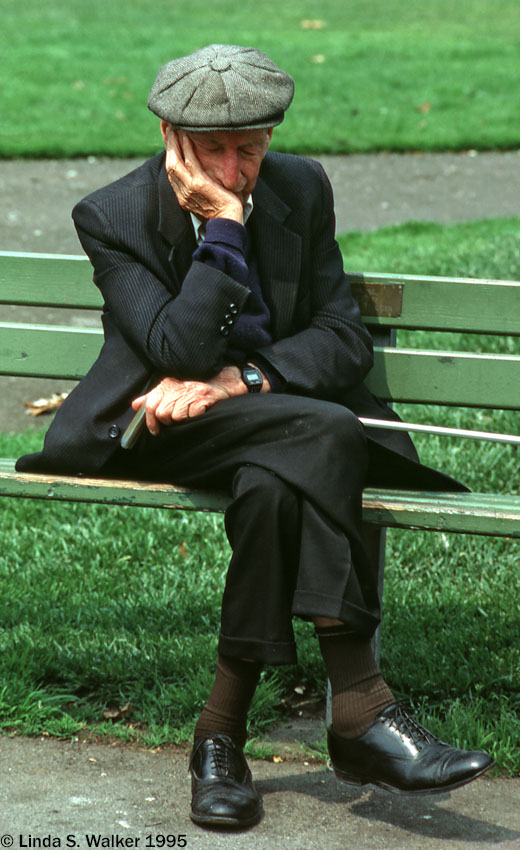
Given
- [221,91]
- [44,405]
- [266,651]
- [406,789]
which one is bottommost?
[44,405]

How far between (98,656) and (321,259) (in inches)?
54.4

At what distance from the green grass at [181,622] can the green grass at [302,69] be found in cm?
566

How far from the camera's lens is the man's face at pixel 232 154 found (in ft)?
10.2

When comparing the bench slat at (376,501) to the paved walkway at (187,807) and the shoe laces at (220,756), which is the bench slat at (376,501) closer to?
the shoe laces at (220,756)

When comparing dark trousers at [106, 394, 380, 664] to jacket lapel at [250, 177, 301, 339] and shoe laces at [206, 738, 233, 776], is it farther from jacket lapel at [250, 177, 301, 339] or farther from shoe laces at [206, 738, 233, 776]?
jacket lapel at [250, 177, 301, 339]

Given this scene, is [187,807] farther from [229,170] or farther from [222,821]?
[229,170]

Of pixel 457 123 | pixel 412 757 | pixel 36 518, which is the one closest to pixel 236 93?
pixel 412 757

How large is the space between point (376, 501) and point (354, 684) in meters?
0.47

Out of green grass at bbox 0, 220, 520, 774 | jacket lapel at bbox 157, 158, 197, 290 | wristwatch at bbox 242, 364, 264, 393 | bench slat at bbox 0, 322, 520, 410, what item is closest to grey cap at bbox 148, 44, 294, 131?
jacket lapel at bbox 157, 158, 197, 290

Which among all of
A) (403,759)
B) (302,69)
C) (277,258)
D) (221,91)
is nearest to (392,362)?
(277,258)

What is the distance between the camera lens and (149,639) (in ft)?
12.7

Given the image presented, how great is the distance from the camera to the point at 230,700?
3109mm

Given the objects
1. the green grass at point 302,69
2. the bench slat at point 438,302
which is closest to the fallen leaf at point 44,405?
the bench slat at point 438,302

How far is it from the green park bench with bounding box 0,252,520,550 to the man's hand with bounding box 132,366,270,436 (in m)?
0.20
